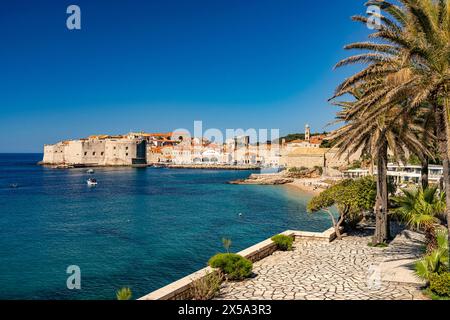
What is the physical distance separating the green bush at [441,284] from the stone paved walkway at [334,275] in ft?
1.37

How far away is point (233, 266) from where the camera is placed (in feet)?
33.8

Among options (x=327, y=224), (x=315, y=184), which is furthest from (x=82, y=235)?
(x=315, y=184)

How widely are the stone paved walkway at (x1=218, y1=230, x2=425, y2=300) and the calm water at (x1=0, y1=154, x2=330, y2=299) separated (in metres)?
5.71

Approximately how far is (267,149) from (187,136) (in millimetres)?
55143

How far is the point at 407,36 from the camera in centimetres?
860

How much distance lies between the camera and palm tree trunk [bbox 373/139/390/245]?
13.9 m

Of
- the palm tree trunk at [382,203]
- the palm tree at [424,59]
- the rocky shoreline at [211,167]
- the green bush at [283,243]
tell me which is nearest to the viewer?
the palm tree at [424,59]

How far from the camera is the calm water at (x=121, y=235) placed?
53.0 ft

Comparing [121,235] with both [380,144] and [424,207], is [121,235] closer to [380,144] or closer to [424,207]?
[380,144]

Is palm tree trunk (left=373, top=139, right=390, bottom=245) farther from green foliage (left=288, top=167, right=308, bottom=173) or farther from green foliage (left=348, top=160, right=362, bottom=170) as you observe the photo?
green foliage (left=288, top=167, right=308, bottom=173)

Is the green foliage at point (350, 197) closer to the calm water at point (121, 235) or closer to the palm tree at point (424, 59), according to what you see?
the calm water at point (121, 235)

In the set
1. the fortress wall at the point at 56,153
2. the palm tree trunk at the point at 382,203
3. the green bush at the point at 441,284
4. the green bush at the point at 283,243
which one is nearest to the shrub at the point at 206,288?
the green bush at the point at 283,243
